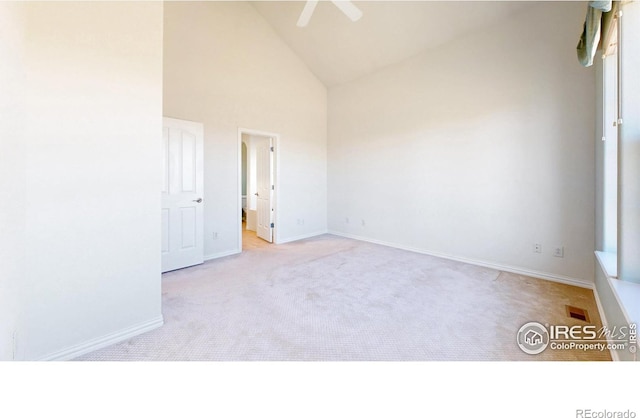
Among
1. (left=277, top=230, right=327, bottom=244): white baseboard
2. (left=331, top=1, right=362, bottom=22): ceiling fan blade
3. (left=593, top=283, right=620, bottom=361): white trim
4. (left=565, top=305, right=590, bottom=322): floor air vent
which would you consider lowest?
(left=565, top=305, right=590, bottom=322): floor air vent

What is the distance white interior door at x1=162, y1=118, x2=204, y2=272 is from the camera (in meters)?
3.13

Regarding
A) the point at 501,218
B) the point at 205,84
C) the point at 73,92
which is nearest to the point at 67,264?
the point at 73,92

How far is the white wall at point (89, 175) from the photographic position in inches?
54.6

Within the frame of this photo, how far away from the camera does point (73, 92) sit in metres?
1.49

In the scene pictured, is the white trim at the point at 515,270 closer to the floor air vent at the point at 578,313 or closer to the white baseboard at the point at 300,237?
the floor air vent at the point at 578,313

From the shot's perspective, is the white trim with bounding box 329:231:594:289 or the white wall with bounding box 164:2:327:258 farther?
the white wall with bounding box 164:2:327:258

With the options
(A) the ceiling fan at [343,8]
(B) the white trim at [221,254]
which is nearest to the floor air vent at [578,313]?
(A) the ceiling fan at [343,8]

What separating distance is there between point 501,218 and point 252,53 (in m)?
4.45

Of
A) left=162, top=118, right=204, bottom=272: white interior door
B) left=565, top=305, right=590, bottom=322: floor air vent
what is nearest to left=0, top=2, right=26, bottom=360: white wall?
left=162, top=118, right=204, bottom=272: white interior door

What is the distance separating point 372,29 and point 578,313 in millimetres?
4166

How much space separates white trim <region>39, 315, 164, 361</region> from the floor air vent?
3322 mm

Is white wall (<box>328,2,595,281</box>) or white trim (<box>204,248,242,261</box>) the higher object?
white wall (<box>328,2,595,281</box>)

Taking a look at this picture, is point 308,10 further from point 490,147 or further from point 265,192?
point 265,192

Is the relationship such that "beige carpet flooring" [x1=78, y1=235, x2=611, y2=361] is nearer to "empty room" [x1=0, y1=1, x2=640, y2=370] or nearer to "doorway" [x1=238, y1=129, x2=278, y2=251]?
"empty room" [x1=0, y1=1, x2=640, y2=370]
